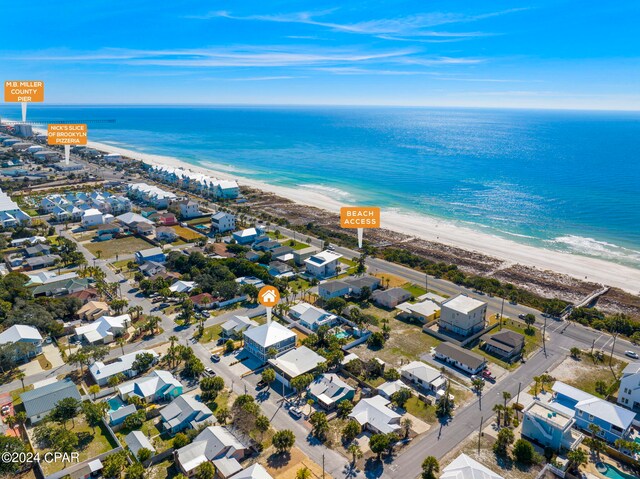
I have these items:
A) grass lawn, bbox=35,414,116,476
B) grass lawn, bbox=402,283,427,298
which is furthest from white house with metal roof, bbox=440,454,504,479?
grass lawn, bbox=402,283,427,298

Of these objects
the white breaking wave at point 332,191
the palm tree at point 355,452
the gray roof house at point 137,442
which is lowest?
the gray roof house at point 137,442

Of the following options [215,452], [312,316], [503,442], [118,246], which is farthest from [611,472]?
[118,246]

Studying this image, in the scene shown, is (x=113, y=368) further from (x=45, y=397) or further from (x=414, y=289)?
(x=414, y=289)

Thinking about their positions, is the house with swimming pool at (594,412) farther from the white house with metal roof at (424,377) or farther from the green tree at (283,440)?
the green tree at (283,440)

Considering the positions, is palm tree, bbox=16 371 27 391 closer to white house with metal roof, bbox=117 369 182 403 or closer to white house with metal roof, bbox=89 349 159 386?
white house with metal roof, bbox=89 349 159 386

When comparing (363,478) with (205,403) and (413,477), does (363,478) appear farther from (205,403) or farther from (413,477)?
(205,403)

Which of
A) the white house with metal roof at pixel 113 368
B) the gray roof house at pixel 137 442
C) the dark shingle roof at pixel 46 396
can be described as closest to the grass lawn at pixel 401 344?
the gray roof house at pixel 137 442
